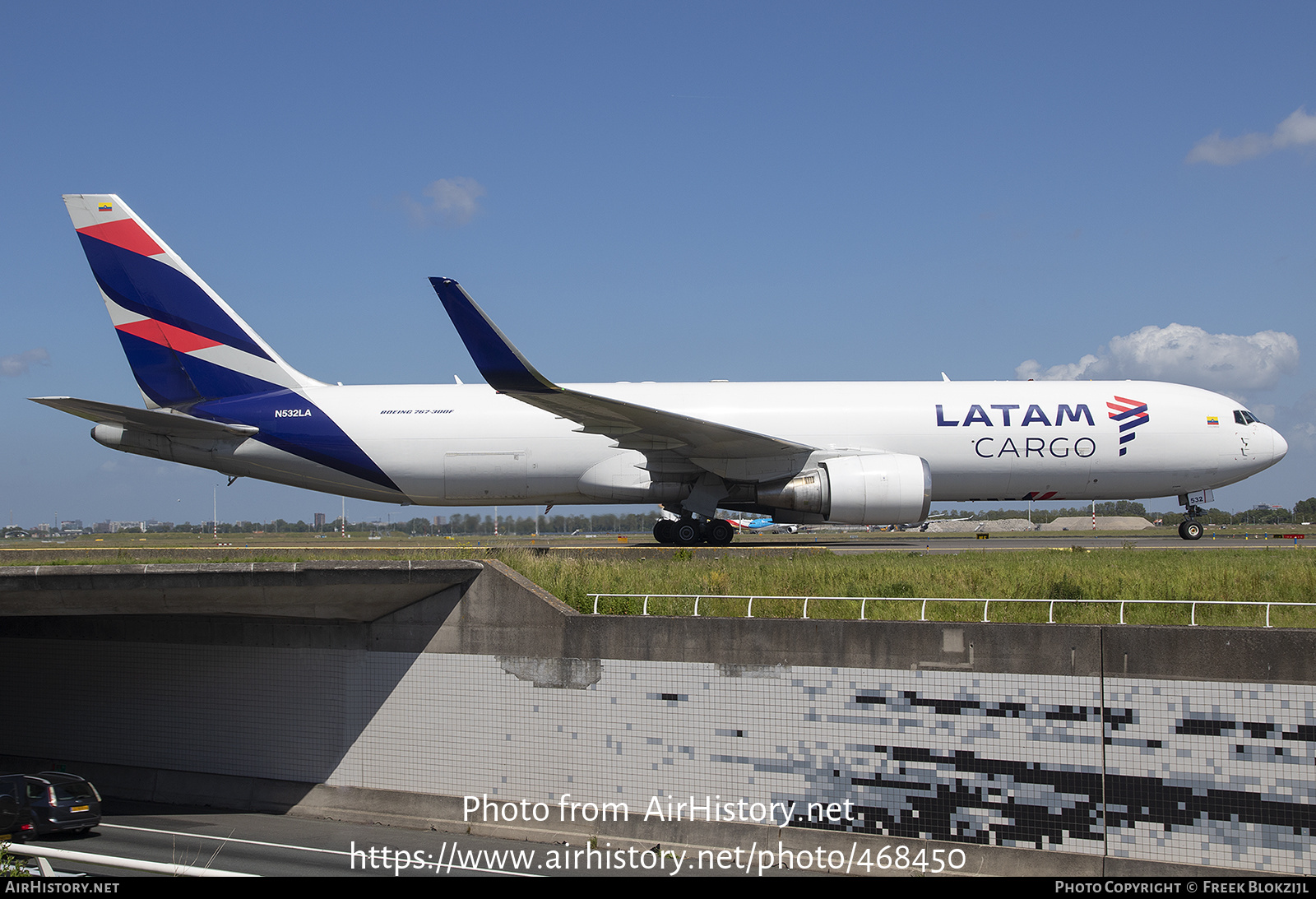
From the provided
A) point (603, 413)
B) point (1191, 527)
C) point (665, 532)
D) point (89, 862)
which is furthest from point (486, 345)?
point (1191, 527)

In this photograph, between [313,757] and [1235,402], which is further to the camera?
[1235,402]

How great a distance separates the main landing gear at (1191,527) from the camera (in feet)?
87.7

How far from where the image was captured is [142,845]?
14.2m

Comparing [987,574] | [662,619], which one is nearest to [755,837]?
[662,619]

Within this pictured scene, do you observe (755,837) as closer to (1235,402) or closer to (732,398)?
(732,398)

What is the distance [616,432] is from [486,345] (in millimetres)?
4448

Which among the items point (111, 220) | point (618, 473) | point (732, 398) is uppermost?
point (111, 220)

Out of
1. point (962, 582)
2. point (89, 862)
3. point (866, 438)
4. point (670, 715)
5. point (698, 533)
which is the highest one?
point (866, 438)

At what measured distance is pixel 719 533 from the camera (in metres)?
25.8

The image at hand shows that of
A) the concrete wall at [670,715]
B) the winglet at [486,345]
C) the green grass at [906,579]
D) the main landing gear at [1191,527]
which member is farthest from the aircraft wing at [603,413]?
the main landing gear at [1191,527]

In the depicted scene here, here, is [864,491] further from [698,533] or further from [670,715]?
[670,715]

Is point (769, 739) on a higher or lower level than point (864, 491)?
lower
